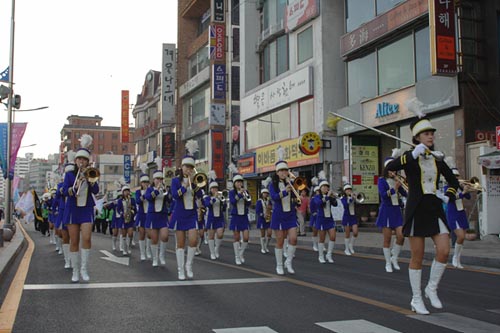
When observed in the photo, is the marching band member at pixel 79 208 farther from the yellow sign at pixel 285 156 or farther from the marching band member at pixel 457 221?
the yellow sign at pixel 285 156

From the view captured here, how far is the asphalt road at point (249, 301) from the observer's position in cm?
561

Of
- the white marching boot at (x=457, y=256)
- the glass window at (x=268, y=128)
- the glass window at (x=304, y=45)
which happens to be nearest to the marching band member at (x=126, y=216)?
the white marching boot at (x=457, y=256)

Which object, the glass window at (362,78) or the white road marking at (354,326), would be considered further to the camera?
the glass window at (362,78)

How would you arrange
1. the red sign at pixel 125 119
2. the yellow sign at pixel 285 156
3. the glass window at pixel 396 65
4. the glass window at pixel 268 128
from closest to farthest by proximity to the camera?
the glass window at pixel 396 65, the yellow sign at pixel 285 156, the glass window at pixel 268 128, the red sign at pixel 125 119

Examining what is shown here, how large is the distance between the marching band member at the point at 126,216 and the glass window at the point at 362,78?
13099 mm

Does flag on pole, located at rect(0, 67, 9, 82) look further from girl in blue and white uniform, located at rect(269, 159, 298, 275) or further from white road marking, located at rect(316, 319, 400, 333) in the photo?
white road marking, located at rect(316, 319, 400, 333)

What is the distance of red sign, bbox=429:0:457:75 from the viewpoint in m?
18.6

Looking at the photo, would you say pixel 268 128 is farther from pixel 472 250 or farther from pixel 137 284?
pixel 137 284

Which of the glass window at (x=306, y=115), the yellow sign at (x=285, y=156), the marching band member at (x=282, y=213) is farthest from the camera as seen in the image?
the glass window at (x=306, y=115)

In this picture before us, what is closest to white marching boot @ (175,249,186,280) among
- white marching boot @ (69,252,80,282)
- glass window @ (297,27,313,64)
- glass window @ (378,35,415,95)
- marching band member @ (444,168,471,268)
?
white marching boot @ (69,252,80,282)

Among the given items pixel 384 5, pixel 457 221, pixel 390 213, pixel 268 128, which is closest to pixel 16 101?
pixel 268 128

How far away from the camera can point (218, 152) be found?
40.4 m

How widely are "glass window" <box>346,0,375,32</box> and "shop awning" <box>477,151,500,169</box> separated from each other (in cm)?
973

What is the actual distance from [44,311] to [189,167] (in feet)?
12.5
